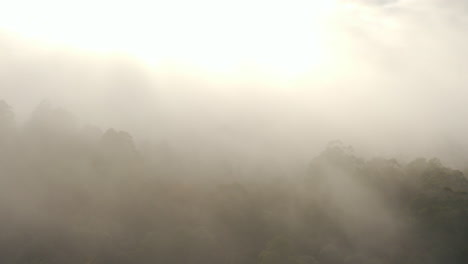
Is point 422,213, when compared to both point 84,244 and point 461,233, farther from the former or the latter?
point 84,244

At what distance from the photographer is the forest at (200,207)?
74688 millimetres

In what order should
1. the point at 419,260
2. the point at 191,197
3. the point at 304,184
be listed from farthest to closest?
the point at 304,184
the point at 191,197
the point at 419,260

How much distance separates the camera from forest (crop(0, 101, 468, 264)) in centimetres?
7469

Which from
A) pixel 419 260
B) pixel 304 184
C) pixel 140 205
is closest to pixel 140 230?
pixel 140 205

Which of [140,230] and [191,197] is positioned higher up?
[191,197]

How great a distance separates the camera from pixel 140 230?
81.3 metres

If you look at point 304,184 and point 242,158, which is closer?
point 304,184

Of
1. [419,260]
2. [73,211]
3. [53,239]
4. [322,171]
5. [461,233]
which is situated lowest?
[53,239]

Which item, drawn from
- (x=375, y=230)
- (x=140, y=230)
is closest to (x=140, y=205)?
(x=140, y=230)

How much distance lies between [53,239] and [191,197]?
24.6 meters

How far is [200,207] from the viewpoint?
287 feet

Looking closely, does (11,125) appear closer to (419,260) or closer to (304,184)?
(304,184)

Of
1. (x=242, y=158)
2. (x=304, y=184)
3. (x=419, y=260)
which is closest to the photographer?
(x=419, y=260)

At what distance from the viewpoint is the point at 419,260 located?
71938 millimetres
